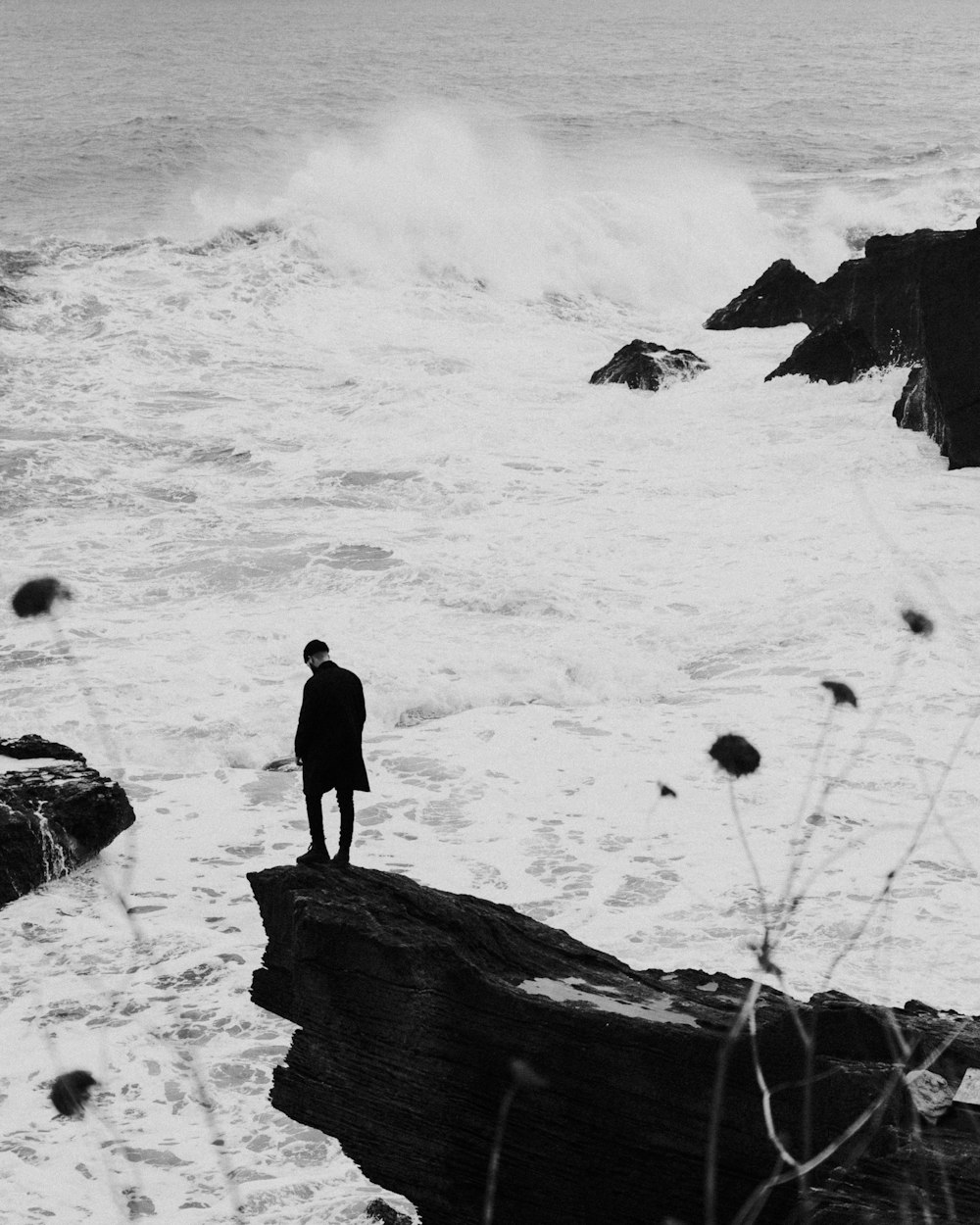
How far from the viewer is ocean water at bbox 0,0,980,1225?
7039 millimetres

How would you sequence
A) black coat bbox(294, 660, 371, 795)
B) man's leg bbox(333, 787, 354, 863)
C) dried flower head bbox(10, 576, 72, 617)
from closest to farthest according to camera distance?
1. dried flower head bbox(10, 576, 72, 617)
2. black coat bbox(294, 660, 371, 795)
3. man's leg bbox(333, 787, 354, 863)

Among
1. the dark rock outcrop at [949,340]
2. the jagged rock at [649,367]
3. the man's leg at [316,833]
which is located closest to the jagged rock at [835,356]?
the dark rock outcrop at [949,340]

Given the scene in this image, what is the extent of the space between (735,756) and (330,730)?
11.5ft

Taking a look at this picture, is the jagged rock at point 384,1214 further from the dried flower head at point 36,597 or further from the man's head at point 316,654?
the dried flower head at point 36,597

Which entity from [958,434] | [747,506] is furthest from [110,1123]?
[958,434]

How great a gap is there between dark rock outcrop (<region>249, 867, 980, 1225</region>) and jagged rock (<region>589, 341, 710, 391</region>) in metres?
16.8

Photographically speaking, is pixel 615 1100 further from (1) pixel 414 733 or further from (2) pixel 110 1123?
(1) pixel 414 733

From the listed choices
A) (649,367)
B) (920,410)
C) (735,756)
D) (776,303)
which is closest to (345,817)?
(735,756)

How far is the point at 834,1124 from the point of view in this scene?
13.2 ft

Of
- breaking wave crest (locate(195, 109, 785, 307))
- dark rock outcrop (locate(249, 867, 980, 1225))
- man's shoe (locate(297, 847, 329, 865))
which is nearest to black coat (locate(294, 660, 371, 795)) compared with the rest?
man's shoe (locate(297, 847, 329, 865))

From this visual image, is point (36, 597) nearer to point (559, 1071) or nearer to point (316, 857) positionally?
point (559, 1071)

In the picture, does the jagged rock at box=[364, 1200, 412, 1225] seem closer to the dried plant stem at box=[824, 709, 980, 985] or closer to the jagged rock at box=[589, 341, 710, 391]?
the dried plant stem at box=[824, 709, 980, 985]

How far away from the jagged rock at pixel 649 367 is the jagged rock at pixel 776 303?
Answer: 12.2ft

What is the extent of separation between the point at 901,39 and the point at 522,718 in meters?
86.1
